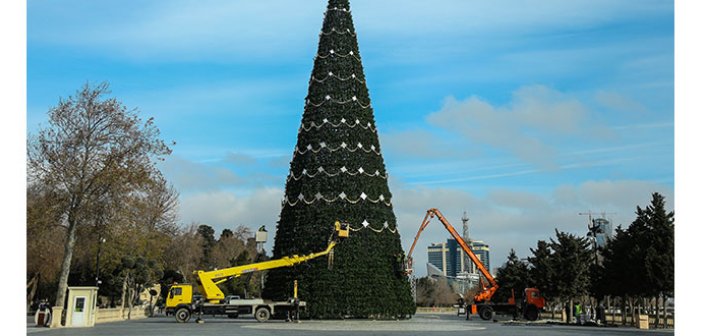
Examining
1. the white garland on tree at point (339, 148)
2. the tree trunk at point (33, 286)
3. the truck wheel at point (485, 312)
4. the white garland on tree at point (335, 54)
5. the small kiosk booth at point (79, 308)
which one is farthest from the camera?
the tree trunk at point (33, 286)

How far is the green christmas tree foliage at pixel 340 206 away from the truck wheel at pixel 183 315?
5.06m

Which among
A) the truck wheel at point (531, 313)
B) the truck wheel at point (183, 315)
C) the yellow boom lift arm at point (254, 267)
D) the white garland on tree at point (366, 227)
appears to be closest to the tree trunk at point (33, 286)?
the truck wheel at point (183, 315)

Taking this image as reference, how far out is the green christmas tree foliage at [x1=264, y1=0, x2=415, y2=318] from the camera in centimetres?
3725

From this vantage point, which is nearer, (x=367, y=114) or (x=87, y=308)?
(x=87, y=308)

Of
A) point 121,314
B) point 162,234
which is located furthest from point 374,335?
point 162,234

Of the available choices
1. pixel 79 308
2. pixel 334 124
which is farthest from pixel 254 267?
pixel 334 124

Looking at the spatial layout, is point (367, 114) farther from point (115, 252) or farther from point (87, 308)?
point (115, 252)

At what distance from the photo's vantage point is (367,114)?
4109 cm

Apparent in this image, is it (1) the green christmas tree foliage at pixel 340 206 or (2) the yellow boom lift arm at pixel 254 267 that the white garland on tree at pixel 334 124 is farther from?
(2) the yellow boom lift arm at pixel 254 267

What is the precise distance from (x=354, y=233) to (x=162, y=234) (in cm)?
2389

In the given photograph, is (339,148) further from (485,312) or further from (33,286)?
(33,286)

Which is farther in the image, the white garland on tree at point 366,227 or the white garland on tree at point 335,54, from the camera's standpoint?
the white garland on tree at point 335,54

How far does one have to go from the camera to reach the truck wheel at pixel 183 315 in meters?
37.2

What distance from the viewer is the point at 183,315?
37.4 m
